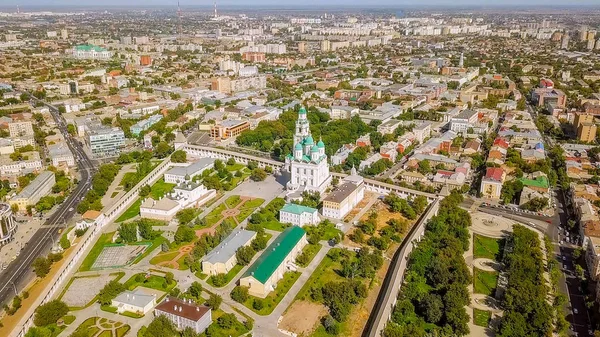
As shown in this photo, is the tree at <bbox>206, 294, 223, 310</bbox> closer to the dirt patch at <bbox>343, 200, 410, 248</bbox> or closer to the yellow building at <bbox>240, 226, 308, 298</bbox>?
the yellow building at <bbox>240, 226, 308, 298</bbox>

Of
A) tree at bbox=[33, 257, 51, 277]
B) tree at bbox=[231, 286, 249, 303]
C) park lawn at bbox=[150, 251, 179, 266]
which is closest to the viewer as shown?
tree at bbox=[231, 286, 249, 303]

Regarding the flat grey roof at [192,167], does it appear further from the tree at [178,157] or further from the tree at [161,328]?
the tree at [161,328]

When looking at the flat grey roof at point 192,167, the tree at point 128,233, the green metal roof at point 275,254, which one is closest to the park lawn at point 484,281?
the green metal roof at point 275,254

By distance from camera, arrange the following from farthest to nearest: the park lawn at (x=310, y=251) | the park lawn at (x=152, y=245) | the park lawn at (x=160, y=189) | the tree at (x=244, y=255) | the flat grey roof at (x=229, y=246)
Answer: the park lawn at (x=160, y=189), the park lawn at (x=152, y=245), the park lawn at (x=310, y=251), the tree at (x=244, y=255), the flat grey roof at (x=229, y=246)

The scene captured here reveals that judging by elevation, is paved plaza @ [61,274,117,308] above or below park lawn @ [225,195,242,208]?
below

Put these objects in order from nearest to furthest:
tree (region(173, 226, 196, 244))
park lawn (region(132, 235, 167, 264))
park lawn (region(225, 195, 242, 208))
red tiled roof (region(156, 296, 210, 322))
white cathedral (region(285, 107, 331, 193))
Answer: red tiled roof (region(156, 296, 210, 322)) → park lawn (region(132, 235, 167, 264)) → tree (region(173, 226, 196, 244)) → park lawn (region(225, 195, 242, 208)) → white cathedral (region(285, 107, 331, 193))

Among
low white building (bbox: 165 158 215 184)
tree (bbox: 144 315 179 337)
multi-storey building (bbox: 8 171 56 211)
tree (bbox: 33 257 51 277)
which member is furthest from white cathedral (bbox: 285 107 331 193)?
multi-storey building (bbox: 8 171 56 211)
